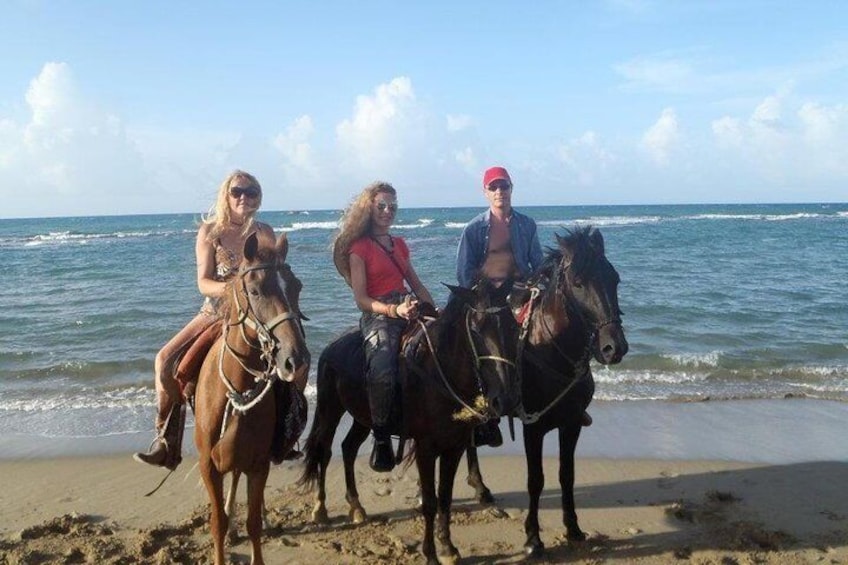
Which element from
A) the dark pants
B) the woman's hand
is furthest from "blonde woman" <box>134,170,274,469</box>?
the dark pants

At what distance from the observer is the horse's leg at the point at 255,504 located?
4027 millimetres

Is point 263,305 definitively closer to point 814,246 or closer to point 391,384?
point 391,384

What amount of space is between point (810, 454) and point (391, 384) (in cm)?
514

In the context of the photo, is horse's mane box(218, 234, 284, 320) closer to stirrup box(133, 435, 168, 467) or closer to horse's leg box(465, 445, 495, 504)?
stirrup box(133, 435, 168, 467)

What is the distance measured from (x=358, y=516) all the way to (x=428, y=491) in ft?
3.87

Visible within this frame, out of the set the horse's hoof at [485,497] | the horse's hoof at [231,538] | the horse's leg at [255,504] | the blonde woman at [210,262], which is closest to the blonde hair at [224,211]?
the blonde woman at [210,262]

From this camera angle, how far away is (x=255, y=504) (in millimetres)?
4125

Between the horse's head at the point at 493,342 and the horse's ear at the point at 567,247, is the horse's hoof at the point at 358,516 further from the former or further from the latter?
the horse's ear at the point at 567,247

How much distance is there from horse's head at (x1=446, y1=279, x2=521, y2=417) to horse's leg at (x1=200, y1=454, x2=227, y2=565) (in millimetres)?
1779

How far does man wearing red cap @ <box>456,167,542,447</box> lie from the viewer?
559cm

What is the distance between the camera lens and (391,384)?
4512 mm

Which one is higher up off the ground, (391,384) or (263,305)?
(263,305)

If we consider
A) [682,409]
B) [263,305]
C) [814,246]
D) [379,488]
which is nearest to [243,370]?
[263,305]

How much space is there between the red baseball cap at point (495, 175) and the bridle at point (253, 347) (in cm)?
268
